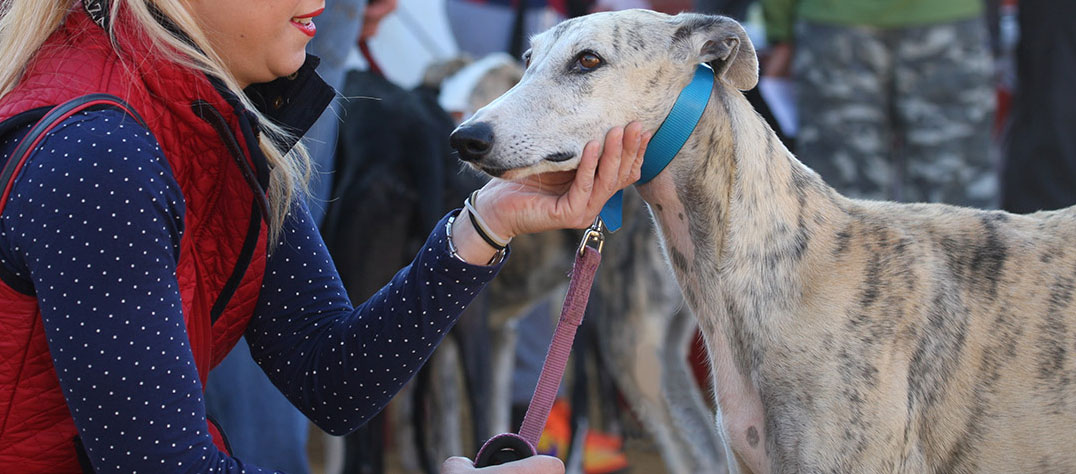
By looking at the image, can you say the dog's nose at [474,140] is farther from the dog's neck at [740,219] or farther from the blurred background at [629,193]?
the blurred background at [629,193]

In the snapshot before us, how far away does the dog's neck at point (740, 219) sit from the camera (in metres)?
1.89

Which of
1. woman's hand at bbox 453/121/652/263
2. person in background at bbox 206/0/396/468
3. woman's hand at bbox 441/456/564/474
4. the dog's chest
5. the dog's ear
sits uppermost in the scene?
the dog's ear

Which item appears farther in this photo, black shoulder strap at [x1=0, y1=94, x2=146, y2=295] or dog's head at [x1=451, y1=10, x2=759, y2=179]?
dog's head at [x1=451, y1=10, x2=759, y2=179]

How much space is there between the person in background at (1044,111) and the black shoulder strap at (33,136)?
4291 mm

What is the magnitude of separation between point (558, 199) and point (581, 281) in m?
0.17

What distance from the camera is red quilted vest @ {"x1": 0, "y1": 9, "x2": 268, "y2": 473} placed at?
146 centimetres

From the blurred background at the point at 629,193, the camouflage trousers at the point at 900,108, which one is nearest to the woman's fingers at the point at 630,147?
the blurred background at the point at 629,193

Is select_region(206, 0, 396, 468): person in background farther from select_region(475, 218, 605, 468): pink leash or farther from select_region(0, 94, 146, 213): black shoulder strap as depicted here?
select_region(0, 94, 146, 213): black shoulder strap

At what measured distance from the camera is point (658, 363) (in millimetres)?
3590

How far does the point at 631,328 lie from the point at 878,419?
187 cm

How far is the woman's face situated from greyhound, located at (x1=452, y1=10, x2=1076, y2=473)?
329 mm

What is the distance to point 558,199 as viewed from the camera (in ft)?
5.82

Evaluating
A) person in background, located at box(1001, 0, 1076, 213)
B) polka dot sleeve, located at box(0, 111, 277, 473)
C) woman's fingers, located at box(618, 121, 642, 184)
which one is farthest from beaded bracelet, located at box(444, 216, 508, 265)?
person in background, located at box(1001, 0, 1076, 213)

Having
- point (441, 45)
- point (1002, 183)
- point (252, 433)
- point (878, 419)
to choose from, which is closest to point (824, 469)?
point (878, 419)
